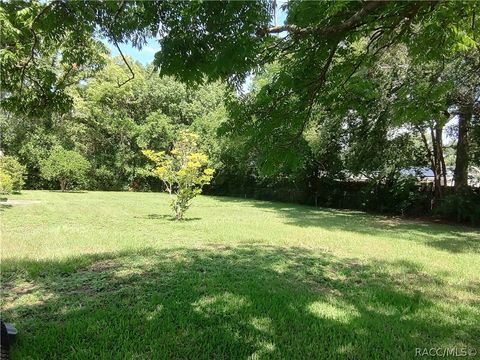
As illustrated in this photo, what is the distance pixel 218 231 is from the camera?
27.4 ft

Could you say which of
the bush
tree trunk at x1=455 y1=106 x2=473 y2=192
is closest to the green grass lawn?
tree trunk at x1=455 y1=106 x2=473 y2=192

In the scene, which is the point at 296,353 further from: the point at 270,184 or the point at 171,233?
the point at 270,184

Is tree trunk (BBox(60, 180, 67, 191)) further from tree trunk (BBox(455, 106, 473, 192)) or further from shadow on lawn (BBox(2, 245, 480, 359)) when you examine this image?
tree trunk (BBox(455, 106, 473, 192))

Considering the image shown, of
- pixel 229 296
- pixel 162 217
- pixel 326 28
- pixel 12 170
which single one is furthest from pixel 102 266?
pixel 12 170

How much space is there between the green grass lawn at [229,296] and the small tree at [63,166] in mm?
13465

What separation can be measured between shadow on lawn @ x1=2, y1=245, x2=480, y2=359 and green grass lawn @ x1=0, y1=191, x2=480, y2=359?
0.01 metres

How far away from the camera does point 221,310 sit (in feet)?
11.4

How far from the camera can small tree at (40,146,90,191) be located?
2009 centimetres

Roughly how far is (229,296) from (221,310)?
0.38 m

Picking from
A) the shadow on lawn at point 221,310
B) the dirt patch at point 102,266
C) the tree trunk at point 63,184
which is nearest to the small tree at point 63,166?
the tree trunk at point 63,184

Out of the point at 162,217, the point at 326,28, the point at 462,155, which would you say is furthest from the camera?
the point at 462,155

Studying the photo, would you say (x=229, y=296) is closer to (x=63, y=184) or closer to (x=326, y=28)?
(x=326, y=28)

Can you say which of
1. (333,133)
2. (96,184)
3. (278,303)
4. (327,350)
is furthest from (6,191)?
(327,350)

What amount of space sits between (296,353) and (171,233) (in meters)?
5.48
